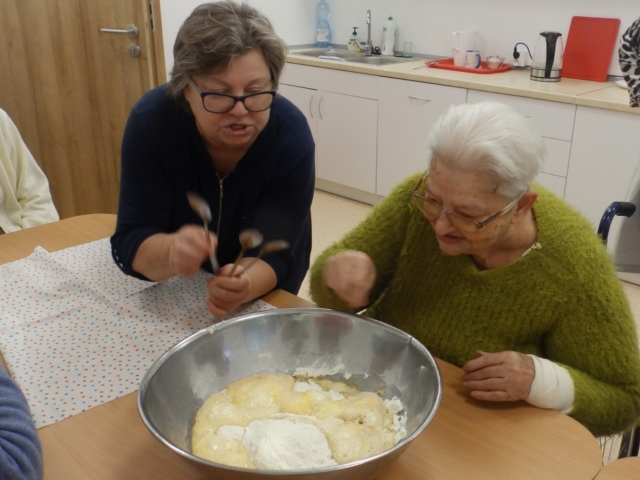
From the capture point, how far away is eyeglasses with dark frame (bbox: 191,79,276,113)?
122 cm

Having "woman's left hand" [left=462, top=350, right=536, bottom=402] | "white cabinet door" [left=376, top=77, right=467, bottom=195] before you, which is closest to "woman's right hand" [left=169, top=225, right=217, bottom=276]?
"woman's left hand" [left=462, top=350, right=536, bottom=402]

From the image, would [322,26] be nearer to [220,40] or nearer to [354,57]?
[354,57]

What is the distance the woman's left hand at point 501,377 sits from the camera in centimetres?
101

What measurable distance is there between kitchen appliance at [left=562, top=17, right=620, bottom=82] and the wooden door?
2.12 meters

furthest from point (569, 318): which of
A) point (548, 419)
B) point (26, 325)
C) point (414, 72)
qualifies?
point (414, 72)

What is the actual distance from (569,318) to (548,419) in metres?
0.21

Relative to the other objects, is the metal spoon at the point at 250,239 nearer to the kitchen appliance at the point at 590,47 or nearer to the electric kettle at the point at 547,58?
the electric kettle at the point at 547,58

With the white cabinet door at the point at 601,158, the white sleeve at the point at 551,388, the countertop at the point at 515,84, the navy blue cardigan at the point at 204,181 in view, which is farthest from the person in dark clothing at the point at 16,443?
the white cabinet door at the point at 601,158

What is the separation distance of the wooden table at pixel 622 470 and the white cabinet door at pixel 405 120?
245 cm

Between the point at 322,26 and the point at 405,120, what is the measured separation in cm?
136

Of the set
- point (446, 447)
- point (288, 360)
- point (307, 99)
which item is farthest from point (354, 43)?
point (446, 447)

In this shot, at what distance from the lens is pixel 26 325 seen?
4.13ft

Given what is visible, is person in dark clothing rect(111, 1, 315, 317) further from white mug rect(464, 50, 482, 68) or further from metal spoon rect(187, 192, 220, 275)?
white mug rect(464, 50, 482, 68)

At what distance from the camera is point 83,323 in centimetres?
127
